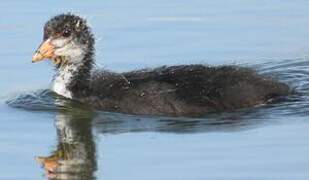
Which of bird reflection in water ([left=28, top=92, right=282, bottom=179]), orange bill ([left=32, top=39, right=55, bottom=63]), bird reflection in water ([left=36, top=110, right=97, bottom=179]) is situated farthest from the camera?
orange bill ([left=32, top=39, right=55, bottom=63])

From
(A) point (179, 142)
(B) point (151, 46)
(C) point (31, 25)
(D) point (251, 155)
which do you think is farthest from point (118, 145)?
(C) point (31, 25)

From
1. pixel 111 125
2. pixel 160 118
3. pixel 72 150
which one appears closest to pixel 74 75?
pixel 111 125

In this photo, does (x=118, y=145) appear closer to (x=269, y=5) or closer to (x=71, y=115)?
(x=71, y=115)

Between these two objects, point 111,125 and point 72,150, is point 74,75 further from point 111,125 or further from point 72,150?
point 72,150

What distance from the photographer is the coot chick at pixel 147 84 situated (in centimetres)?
1441

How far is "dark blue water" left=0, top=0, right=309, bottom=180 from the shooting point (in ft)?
40.4

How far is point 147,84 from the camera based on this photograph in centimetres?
1445

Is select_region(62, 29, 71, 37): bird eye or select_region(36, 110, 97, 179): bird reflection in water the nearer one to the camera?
select_region(36, 110, 97, 179): bird reflection in water

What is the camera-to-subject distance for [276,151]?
41.3 feet

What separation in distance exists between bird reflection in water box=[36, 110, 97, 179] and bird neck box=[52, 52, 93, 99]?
1.01 ft

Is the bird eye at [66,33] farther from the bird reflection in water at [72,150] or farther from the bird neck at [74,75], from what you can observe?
the bird reflection in water at [72,150]

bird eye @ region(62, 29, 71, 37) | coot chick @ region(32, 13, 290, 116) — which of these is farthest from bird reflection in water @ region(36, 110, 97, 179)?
bird eye @ region(62, 29, 71, 37)

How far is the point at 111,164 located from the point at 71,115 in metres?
2.72

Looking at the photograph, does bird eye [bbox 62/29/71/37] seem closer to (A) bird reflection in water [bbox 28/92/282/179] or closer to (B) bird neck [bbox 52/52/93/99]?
(B) bird neck [bbox 52/52/93/99]
